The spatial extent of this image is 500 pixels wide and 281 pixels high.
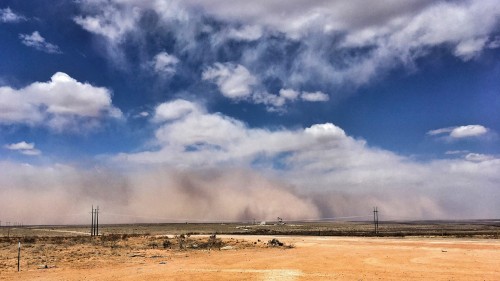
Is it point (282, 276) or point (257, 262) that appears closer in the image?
point (282, 276)

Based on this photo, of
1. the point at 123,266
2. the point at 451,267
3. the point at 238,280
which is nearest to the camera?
the point at 238,280

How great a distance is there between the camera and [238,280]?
2870 cm

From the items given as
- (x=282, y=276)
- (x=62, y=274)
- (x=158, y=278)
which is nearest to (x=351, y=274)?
(x=282, y=276)

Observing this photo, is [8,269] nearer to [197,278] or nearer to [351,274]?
[197,278]

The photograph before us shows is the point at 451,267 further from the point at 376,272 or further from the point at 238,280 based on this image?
the point at 238,280

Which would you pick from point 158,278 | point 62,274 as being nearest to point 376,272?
point 158,278

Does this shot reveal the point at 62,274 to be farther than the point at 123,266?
No

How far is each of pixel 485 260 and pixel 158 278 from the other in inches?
1317

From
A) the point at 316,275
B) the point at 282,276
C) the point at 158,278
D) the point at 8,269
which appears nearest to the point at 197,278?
the point at 158,278

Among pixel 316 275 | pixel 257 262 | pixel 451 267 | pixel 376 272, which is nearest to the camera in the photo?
pixel 316 275

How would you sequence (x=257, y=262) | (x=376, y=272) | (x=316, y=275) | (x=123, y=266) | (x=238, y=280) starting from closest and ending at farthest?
A: (x=238, y=280) → (x=316, y=275) → (x=376, y=272) → (x=123, y=266) → (x=257, y=262)

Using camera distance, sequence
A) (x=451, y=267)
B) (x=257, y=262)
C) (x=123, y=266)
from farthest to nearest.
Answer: (x=257, y=262)
(x=123, y=266)
(x=451, y=267)

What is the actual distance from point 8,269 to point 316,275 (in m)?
27.4

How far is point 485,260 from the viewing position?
41.6 metres
